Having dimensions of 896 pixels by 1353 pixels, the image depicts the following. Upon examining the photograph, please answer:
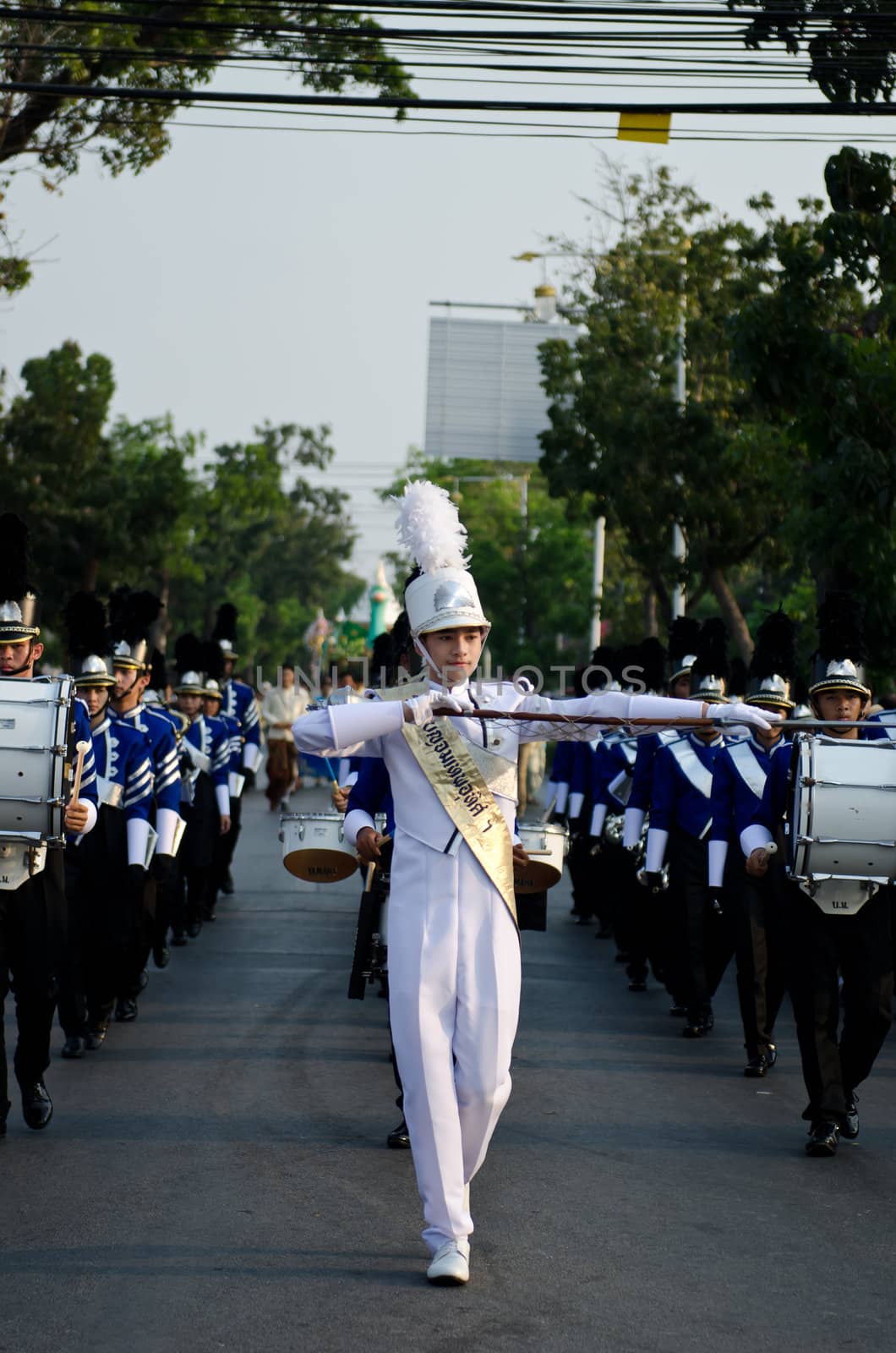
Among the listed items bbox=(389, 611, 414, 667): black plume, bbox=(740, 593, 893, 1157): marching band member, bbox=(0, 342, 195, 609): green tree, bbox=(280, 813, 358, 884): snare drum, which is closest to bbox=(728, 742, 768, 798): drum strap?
bbox=(740, 593, 893, 1157): marching band member

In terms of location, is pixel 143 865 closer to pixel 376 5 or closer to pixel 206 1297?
pixel 206 1297

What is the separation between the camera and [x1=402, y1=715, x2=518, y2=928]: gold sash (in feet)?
21.7

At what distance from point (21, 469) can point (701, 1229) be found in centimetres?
3407

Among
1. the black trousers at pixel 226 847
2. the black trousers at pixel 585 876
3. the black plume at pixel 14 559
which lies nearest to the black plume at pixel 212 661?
the black trousers at pixel 226 847

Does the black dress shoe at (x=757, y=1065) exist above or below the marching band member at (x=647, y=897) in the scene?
below

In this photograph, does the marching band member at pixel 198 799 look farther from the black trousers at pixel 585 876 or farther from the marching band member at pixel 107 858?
the marching band member at pixel 107 858

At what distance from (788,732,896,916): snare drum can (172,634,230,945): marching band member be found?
821 centimetres

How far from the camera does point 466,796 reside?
669 cm

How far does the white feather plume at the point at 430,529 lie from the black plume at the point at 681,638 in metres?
9.60

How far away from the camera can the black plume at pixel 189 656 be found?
18.4 meters

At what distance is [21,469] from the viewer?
39.5 meters

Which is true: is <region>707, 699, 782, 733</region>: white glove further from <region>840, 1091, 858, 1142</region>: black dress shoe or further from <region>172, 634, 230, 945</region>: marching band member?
<region>172, 634, 230, 945</region>: marching band member

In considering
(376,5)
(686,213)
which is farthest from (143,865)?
(686,213)

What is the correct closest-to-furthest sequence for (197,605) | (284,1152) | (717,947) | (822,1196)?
(822,1196), (284,1152), (717,947), (197,605)
